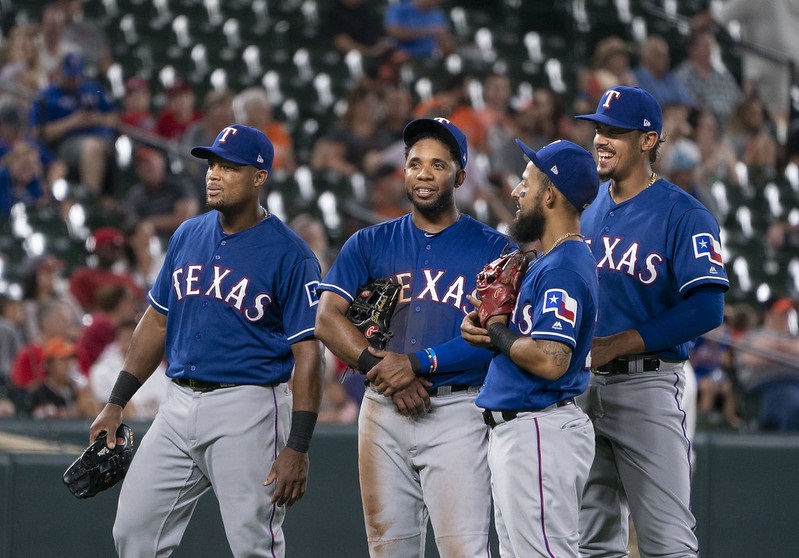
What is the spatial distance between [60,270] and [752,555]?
502cm

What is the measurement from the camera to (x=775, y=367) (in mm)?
8664

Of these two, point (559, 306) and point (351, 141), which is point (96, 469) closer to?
point (559, 306)

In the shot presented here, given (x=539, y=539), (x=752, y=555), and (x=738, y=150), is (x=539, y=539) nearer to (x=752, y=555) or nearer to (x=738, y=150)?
(x=752, y=555)

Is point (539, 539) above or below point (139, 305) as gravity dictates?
below

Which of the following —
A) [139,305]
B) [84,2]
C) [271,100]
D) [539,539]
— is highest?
[84,2]

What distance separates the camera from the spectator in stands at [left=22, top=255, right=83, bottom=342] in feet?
26.6

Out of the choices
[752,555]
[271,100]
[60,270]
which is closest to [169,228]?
[60,270]

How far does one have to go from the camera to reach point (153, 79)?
461 inches

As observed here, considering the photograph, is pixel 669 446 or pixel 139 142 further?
pixel 139 142

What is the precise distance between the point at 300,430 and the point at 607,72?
330 inches

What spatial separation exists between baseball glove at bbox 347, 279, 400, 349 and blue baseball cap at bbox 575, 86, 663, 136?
901 millimetres

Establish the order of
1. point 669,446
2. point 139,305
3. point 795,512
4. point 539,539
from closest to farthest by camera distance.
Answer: point 539,539 → point 669,446 → point 795,512 → point 139,305

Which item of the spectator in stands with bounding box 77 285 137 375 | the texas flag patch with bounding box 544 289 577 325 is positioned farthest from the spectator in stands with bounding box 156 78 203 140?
the texas flag patch with bounding box 544 289 577 325

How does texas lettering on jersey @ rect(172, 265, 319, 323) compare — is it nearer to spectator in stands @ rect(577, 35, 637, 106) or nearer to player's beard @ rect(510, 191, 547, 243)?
player's beard @ rect(510, 191, 547, 243)
